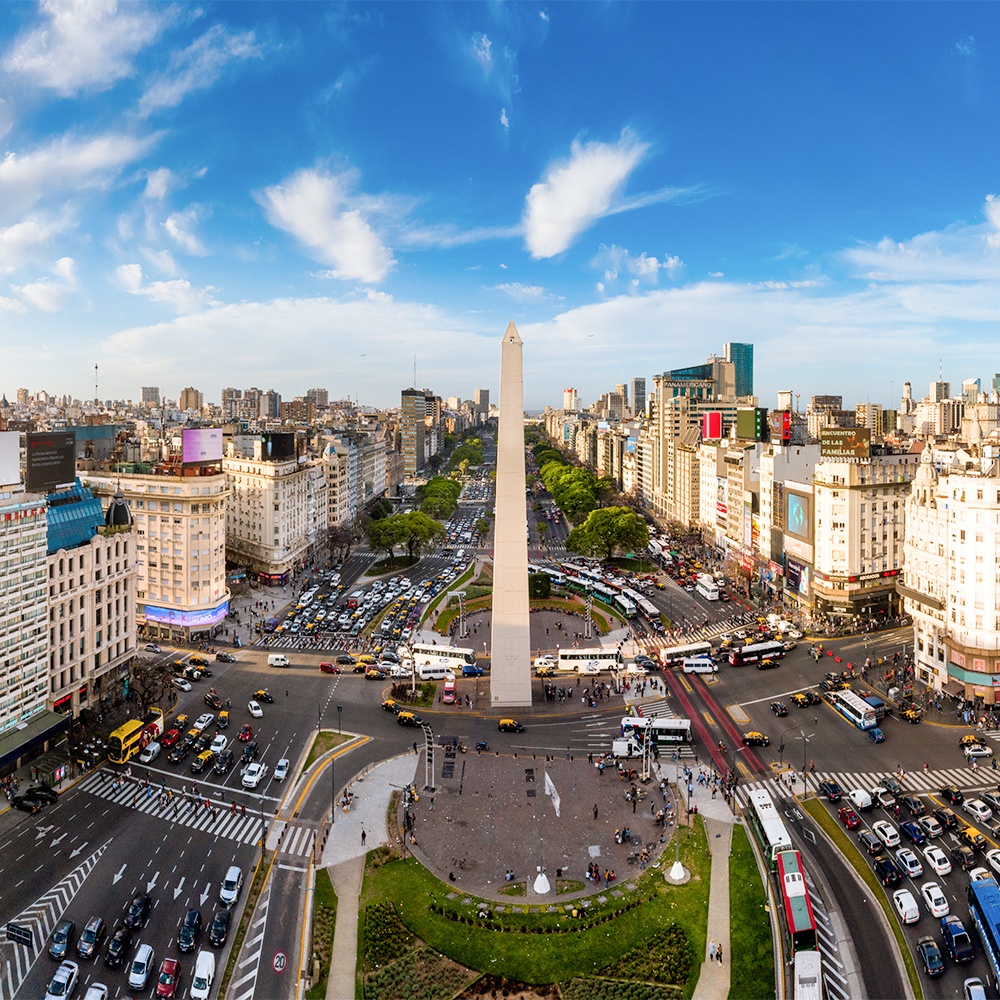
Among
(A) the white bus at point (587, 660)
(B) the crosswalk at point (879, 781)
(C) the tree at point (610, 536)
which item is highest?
(C) the tree at point (610, 536)

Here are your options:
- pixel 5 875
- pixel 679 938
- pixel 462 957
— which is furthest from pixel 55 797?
pixel 679 938

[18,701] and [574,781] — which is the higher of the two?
[18,701]

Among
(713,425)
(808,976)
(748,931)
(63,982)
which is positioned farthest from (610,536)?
(63,982)

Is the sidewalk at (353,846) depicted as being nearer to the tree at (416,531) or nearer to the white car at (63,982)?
the white car at (63,982)

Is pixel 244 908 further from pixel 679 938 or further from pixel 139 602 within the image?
pixel 139 602

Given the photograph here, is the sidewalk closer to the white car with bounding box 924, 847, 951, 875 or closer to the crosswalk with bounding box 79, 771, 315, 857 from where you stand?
the crosswalk with bounding box 79, 771, 315, 857

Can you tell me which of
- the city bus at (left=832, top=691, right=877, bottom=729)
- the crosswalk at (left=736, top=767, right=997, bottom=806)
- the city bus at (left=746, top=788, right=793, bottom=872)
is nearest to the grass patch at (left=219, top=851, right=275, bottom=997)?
the city bus at (left=746, top=788, right=793, bottom=872)

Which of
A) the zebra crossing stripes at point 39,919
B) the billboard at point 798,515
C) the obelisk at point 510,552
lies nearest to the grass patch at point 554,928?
the zebra crossing stripes at point 39,919
